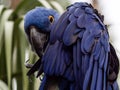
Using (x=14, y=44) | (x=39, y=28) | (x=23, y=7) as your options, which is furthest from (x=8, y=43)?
(x=39, y=28)

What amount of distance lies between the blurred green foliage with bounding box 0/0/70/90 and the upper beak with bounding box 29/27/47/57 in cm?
50

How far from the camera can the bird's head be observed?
1.75 meters

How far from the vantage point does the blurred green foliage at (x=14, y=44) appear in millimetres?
2316

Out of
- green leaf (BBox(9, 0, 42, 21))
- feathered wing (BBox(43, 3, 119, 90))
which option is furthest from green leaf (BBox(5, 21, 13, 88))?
feathered wing (BBox(43, 3, 119, 90))

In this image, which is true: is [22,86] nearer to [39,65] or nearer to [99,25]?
[39,65]

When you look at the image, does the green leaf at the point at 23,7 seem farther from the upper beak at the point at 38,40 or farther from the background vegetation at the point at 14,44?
the upper beak at the point at 38,40

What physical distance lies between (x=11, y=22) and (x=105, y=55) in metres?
0.94

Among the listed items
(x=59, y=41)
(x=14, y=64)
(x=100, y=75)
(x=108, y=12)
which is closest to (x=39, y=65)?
(x=59, y=41)

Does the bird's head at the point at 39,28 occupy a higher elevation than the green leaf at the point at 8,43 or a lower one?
higher

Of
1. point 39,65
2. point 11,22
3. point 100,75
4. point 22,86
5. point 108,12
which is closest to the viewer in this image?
point 100,75

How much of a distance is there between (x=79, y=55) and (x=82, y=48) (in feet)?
0.09

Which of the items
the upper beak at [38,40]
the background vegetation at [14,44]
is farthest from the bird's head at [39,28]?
the background vegetation at [14,44]

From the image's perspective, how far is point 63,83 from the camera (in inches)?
64.7

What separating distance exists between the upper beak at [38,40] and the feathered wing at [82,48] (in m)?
0.08
